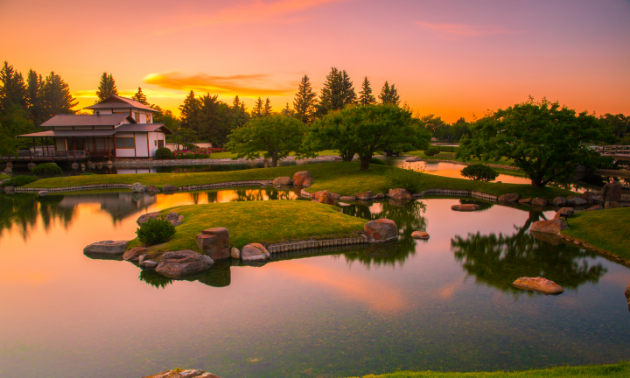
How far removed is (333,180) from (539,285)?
2245cm

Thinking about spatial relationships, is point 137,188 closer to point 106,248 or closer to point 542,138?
point 106,248

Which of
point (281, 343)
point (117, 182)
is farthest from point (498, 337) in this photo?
point (117, 182)

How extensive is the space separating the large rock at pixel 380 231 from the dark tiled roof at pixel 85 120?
50.1m

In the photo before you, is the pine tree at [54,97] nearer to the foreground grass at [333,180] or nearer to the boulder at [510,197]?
the foreground grass at [333,180]

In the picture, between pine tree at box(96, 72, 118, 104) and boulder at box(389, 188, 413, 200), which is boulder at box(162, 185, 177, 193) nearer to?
boulder at box(389, 188, 413, 200)

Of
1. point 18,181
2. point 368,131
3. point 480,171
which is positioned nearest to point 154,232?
point 368,131

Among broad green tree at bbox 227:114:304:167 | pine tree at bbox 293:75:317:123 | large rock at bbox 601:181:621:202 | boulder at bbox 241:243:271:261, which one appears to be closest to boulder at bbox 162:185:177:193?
broad green tree at bbox 227:114:304:167

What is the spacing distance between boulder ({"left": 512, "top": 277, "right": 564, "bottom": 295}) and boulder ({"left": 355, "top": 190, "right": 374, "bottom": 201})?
54.0ft

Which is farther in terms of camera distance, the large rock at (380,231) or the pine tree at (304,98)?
the pine tree at (304,98)

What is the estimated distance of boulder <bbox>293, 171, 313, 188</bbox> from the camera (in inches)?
1356

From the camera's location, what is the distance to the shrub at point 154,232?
591 inches

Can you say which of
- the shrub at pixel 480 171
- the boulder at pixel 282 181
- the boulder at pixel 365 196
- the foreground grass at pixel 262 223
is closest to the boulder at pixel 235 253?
the foreground grass at pixel 262 223

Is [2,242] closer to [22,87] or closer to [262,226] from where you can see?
[262,226]

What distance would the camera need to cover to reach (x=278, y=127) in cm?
4206
